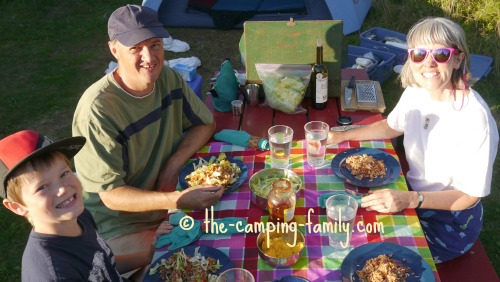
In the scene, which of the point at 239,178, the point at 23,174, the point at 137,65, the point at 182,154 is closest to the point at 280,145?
the point at 239,178

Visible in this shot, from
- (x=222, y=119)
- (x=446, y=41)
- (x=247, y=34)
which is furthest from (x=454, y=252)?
(x=247, y=34)

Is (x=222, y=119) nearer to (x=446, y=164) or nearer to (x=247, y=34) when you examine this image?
(x=247, y=34)

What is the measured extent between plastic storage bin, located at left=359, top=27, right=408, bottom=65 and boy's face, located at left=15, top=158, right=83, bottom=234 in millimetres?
5187

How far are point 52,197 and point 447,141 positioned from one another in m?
2.20

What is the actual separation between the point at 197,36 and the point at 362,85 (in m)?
4.67

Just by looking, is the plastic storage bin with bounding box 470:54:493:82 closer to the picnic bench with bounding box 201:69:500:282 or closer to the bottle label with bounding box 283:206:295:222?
the picnic bench with bounding box 201:69:500:282

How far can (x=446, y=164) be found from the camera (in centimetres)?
278

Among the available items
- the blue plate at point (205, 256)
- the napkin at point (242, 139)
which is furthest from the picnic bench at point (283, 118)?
the blue plate at point (205, 256)

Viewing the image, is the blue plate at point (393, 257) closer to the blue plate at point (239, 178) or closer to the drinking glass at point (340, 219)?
the drinking glass at point (340, 219)

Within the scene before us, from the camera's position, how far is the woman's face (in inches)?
105

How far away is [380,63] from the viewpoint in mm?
6047

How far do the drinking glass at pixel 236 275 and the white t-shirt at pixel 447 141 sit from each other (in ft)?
4.61

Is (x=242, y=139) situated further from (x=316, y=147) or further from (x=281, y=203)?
(x=281, y=203)

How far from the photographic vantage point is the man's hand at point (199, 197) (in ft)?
8.27
